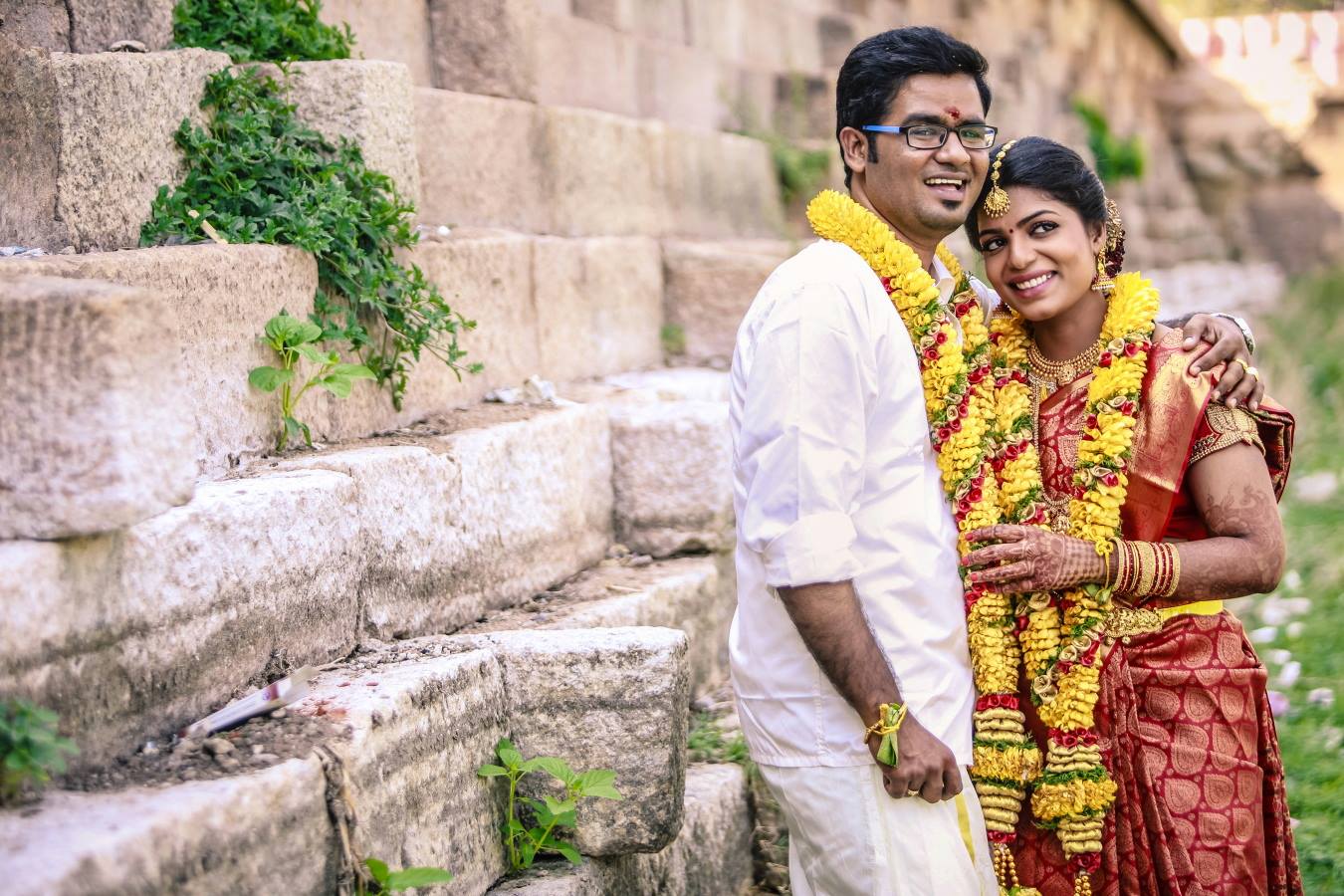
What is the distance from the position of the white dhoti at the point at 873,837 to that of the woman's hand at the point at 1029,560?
434 millimetres

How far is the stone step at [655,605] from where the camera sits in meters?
3.58

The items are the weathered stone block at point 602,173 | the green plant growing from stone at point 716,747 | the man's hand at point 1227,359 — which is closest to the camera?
the man's hand at point 1227,359

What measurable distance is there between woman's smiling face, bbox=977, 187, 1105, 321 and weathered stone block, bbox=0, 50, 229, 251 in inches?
76.7

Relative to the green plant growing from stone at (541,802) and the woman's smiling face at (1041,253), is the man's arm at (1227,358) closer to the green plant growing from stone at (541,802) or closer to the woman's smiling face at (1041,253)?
the woman's smiling face at (1041,253)

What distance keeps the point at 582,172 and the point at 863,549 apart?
3064 millimetres

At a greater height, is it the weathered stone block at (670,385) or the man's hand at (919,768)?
the weathered stone block at (670,385)

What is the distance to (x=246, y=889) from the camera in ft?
6.84

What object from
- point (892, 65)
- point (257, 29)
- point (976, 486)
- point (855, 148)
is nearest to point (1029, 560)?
point (976, 486)

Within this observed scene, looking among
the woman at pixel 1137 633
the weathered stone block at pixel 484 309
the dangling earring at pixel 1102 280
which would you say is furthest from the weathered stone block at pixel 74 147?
the dangling earring at pixel 1102 280

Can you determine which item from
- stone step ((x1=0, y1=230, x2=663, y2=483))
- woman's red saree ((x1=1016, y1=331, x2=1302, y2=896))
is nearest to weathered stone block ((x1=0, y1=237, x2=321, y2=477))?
stone step ((x1=0, y1=230, x2=663, y2=483))

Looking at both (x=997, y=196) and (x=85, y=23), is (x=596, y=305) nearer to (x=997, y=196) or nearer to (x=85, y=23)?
(x=85, y=23)

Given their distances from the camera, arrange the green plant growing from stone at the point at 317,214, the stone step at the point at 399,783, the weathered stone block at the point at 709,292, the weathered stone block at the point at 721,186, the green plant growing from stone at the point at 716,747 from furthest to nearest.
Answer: the weathered stone block at the point at 721,186
the weathered stone block at the point at 709,292
the green plant growing from stone at the point at 716,747
the green plant growing from stone at the point at 317,214
the stone step at the point at 399,783

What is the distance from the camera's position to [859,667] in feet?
8.09

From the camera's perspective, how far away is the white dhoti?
8.26 ft
